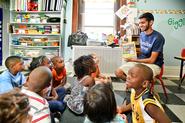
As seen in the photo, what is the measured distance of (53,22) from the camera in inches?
182

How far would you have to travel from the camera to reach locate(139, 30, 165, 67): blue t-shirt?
282 centimetres

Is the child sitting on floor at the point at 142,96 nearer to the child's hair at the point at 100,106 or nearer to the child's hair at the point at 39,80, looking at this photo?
the child's hair at the point at 100,106

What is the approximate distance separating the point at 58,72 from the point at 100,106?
157 cm

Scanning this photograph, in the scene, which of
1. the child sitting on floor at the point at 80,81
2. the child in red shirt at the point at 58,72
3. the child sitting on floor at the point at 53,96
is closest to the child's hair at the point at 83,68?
the child sitting on floor at the point at 80,81

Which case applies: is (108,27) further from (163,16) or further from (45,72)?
(45,72)

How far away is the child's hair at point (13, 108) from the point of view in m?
0.81

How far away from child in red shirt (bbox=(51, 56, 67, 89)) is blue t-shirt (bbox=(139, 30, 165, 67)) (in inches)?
41.4

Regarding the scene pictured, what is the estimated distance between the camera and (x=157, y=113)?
1.37 meters

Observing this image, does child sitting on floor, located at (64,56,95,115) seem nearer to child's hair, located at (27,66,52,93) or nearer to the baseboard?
child's hair, located at (27,66,52,93)

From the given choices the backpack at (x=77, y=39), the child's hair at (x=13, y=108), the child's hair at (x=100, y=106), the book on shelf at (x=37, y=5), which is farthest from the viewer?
the book on shelf at (x=37, y=5)

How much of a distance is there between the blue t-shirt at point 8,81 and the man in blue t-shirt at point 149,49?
4.19ft

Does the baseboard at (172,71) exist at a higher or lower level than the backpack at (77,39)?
lower

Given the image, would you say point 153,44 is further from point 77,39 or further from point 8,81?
point 77,39

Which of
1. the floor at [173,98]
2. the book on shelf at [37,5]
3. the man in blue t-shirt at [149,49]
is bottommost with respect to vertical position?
the floor at [173,98]
